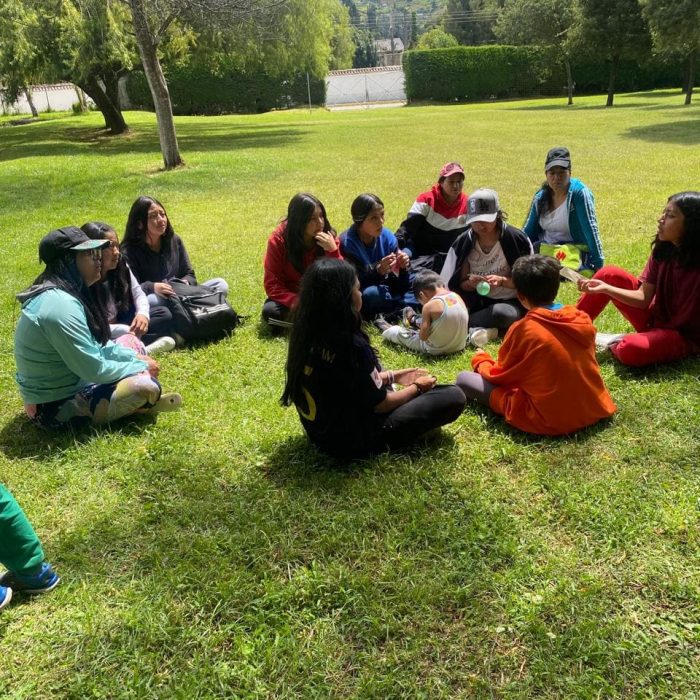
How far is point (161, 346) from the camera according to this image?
514 cm

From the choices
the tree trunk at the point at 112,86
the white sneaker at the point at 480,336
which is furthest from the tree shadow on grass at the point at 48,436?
the tree trunk at the point at 112,86

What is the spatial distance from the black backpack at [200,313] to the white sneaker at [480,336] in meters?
2.15

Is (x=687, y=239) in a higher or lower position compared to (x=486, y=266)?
higher

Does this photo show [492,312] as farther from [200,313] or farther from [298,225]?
[200,313]

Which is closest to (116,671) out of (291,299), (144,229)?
(291,299)

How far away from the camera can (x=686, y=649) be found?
88.7 inches

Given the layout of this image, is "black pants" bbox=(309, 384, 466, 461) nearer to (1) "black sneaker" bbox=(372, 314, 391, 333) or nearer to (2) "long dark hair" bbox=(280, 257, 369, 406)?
(2) "long dark hair" bbox=(280, 257, 369, 406)

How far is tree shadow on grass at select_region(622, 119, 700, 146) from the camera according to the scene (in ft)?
56.7

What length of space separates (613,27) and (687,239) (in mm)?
32430

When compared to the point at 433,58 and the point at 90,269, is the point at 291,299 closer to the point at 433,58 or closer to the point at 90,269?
the point at 90,269

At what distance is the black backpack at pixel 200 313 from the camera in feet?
17.1

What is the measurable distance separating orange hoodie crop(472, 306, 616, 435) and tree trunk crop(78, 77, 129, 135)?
69.4 feet

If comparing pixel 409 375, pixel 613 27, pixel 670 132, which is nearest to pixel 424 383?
pixel 409 375

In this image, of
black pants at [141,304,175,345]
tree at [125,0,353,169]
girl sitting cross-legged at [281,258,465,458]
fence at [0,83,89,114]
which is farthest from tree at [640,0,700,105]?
fence at [0,83,89,114]
